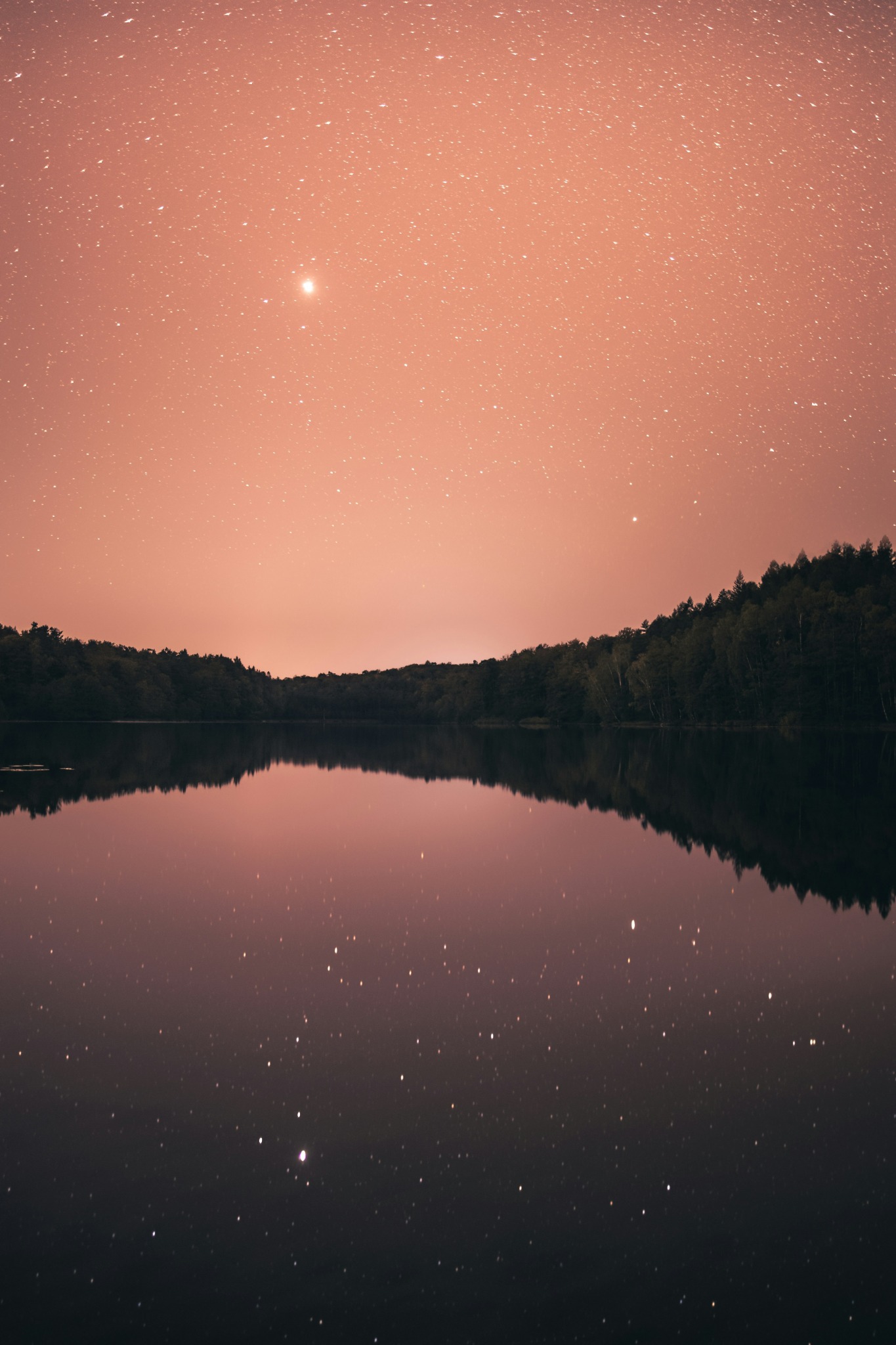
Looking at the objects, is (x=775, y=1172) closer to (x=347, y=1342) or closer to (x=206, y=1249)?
(x=347, y=1342)

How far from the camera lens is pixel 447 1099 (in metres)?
6.55

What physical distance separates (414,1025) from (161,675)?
185748 millimetres

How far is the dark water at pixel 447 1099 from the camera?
456cm

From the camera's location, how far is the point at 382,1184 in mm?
5457

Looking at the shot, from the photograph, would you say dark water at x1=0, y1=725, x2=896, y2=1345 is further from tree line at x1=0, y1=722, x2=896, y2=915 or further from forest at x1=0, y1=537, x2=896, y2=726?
forest at x1=0, y1=537, x2=896, y2=726

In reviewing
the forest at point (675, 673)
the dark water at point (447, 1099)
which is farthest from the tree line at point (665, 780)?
the forest at point (675, 673)

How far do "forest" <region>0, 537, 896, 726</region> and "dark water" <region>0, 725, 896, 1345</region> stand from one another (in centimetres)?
9876

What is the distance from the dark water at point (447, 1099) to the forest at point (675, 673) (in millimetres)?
98755

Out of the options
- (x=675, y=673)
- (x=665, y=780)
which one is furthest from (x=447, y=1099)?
(x=675, y=673)

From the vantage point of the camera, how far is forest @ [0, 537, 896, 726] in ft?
362

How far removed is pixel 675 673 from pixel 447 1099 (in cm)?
12943

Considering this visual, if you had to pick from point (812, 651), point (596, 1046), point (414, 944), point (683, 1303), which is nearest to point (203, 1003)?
point (414, 944)

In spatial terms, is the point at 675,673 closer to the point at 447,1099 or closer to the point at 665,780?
the point at 665,780

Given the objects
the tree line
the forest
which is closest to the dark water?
the tree line
